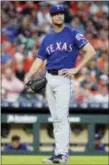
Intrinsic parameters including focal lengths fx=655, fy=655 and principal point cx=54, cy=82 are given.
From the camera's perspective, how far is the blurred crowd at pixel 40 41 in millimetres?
13391

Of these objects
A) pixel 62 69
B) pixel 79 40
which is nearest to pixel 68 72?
pixel 62 69

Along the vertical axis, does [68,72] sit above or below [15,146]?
above

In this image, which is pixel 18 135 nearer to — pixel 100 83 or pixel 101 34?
pixel 100 83

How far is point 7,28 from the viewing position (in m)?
15.0

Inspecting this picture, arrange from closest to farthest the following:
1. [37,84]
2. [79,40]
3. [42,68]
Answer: [79,40] < [37,84] < [42,68]

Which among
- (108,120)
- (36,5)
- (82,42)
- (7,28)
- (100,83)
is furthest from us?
(36,5)

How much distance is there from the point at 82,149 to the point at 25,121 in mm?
1287

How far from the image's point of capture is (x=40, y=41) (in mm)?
14766

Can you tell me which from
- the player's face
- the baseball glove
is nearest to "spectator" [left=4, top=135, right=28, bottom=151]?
the baseball glove

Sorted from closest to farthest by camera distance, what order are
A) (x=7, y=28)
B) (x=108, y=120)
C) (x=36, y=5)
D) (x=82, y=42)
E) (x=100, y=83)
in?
(x=82, y=42) < (x=108, y=120) < (x=100, y=83) < (x=7, y=28) < (x=36, y=5)

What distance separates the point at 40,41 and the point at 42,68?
5.88 feet

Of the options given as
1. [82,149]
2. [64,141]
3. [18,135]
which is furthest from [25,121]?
[64,141]

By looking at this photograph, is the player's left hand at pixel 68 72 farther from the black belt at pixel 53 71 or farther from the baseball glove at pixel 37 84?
the baseball glove at pixel 37 84

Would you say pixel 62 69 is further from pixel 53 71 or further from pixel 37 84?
pixel 37 84
